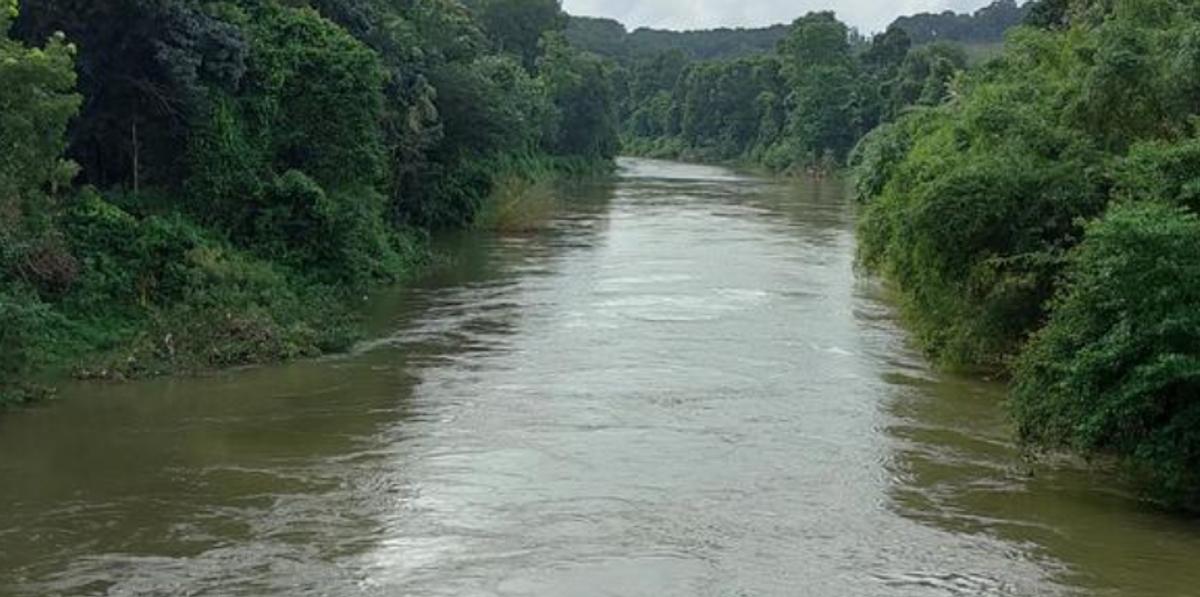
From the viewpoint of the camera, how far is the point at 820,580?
12672mm

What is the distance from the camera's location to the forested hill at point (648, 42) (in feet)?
534

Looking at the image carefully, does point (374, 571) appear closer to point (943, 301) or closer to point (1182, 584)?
point (1182, 584)

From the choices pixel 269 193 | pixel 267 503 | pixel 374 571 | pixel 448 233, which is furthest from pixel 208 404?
A: pixel 448 233

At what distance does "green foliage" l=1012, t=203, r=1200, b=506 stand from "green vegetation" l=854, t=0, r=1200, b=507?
0.06ft

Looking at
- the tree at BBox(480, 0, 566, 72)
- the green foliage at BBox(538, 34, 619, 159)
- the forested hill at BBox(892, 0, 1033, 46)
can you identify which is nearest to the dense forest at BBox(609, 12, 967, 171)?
the green foliage at BBox(538, 34, 619, 159)

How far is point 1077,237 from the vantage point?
1942 centimetres

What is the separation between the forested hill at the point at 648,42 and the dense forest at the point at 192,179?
124223 mm

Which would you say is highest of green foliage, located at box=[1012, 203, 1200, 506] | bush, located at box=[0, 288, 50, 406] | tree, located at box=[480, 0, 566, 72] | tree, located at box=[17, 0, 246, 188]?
tree, located at box=[480, 0, 566, 72]

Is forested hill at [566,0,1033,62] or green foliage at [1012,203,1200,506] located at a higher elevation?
forested hill at [566,0,1033,62]

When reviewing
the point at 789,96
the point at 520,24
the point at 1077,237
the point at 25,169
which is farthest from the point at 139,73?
the point at 789,96

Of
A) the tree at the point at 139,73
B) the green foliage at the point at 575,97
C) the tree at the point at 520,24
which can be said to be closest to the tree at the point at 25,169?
the tree at the point at 139,73

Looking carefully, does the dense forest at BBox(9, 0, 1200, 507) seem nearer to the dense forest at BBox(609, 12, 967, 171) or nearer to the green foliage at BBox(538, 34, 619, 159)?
the green foliage at BBox(538, 34, 619, 159)

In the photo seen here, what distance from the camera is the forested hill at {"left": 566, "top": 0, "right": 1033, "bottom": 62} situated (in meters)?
159

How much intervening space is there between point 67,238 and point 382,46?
52.6 ft
